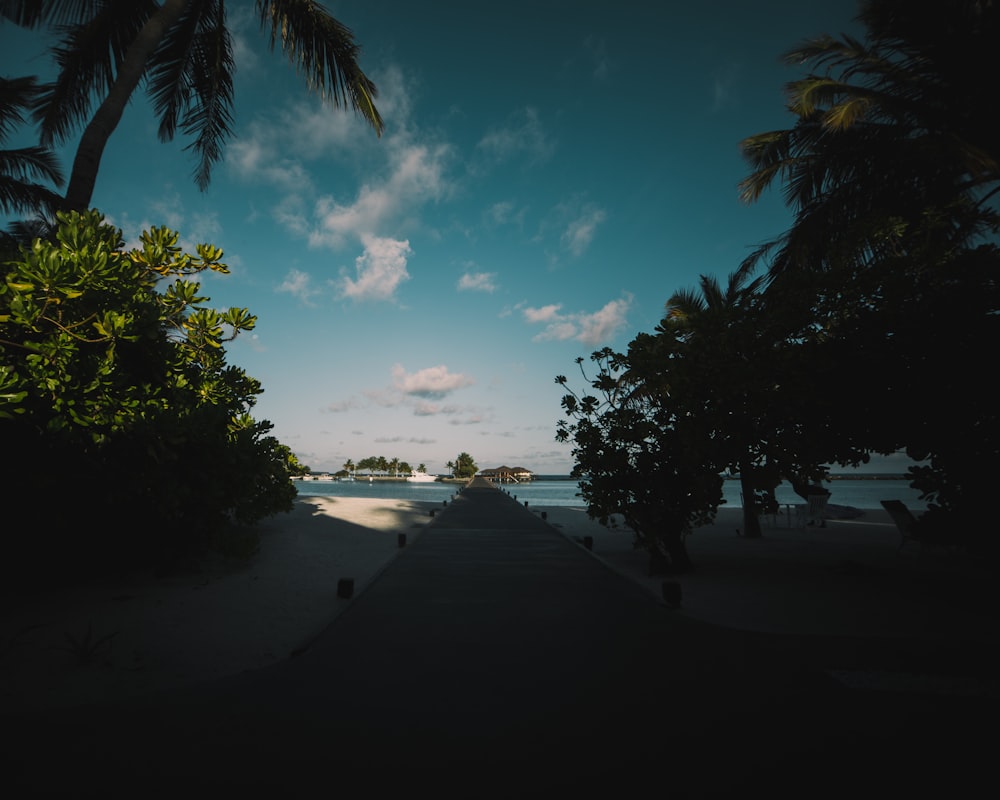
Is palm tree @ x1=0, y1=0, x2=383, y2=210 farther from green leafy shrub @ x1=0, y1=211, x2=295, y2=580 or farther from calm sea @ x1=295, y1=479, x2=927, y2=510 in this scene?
calm sea @ x1=295, y1=479, x2=927, y2=510

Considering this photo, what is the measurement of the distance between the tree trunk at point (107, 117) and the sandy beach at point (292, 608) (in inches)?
230

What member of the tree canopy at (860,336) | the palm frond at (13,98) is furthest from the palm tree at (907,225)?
the palm frond at (13,98)

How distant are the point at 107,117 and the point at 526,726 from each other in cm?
1004

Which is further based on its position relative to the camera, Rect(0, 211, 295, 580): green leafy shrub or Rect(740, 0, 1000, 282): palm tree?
Rect(740, 0, 1000, 282): palm tree

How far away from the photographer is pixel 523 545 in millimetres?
11844

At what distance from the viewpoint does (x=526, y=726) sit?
315 centimetres

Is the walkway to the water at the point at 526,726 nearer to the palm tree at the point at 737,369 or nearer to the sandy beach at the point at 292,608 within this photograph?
the sandy beach at the point at 292,608

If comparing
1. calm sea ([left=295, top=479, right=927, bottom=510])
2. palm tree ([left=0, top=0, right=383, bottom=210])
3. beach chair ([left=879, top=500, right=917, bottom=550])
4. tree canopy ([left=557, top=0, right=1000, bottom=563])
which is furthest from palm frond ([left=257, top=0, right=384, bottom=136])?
calm sea ([left=295, top=479, right=927, bottom=510])

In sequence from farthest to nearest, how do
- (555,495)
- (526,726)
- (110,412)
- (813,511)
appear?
(555,495) → (813,511) → (110,412) → (526,726)

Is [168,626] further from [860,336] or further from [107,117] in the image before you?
[860,336]

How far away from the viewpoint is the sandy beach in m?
4.12

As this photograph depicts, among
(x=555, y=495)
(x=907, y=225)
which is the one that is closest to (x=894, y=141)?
(x=907, y=225)

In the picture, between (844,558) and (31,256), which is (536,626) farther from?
(844,558)

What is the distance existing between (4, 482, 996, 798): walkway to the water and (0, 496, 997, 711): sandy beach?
617 mm
